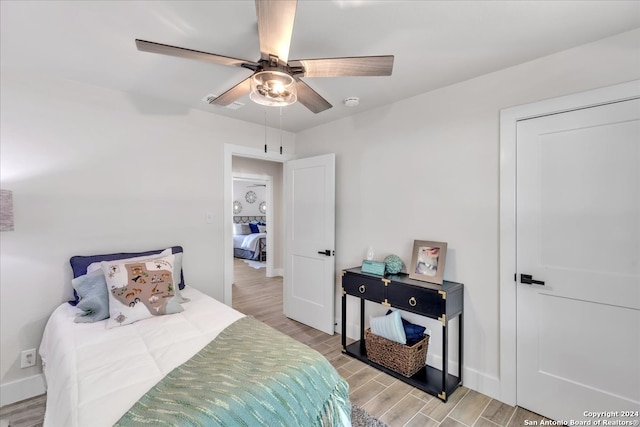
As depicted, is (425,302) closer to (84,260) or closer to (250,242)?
(84,260)

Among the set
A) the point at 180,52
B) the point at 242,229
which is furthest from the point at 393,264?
the point at 242,229

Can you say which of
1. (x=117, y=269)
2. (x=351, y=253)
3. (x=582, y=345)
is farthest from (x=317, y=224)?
(x=582, y=345)

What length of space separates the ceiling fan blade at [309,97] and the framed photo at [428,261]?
1438 mm

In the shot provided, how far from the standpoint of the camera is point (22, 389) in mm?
2123

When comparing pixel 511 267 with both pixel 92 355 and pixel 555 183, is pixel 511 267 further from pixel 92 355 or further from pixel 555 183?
pixel 92 355

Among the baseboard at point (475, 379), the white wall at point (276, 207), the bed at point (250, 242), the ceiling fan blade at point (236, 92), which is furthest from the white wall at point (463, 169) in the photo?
the bed at point (250, 242)

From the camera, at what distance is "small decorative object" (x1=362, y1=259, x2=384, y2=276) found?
2609 mm

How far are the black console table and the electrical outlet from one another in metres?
2.55

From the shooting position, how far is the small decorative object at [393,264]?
103 inches

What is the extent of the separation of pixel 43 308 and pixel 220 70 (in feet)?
7.36

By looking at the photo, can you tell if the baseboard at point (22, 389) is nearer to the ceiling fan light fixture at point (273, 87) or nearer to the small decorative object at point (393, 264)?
the ceiling fan light fixture at point (273, 87)

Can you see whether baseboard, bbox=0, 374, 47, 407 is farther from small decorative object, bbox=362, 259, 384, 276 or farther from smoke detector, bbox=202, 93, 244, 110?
small decorative object, bbox=362, 259, 384, 276

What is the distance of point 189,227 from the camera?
296 centimetres

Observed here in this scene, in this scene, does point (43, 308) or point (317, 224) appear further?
point (317, 224)
